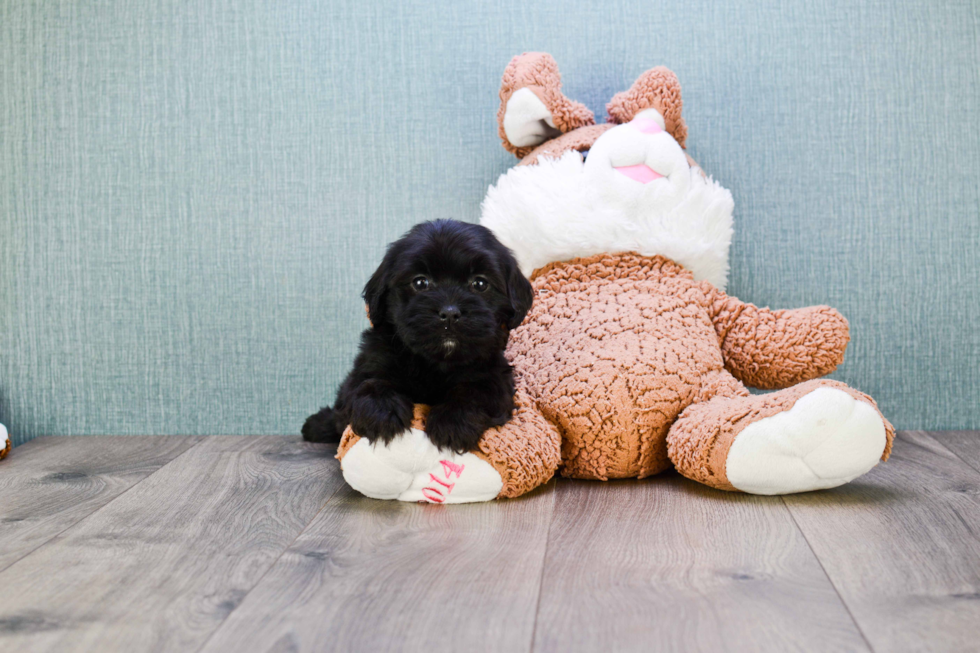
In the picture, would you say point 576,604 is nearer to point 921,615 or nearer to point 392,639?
point 392,639

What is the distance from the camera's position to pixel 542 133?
1679 mm

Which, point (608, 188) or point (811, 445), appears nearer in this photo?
point (811, 445)

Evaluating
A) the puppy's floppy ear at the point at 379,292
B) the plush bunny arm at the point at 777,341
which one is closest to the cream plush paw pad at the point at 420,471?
the puppy's floppy ear at the point at 379,292

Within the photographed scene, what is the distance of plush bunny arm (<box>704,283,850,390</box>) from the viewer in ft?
4.86

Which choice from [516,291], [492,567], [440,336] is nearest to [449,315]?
[440,336]

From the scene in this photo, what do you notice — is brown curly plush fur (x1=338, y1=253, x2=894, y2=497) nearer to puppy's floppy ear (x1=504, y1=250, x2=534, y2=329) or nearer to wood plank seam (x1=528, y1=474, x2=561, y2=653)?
wood plank seam (x1=528, y1=474, x2=561, y2=653)

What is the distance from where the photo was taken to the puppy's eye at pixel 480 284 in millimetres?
1218

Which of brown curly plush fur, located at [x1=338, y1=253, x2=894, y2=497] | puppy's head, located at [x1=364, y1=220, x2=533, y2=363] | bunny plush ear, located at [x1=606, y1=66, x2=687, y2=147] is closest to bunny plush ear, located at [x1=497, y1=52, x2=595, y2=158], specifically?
bunny plush ear, located at [x1=606, y1=66, x2=687, y2=147]

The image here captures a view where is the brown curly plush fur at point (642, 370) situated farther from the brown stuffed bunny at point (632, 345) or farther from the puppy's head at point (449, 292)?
the puppy's head at point (449, 292)

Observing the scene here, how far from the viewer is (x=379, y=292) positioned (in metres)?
1.24

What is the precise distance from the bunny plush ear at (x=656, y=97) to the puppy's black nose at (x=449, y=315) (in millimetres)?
723

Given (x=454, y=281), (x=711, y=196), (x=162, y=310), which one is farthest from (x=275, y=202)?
(x=711, y=196)

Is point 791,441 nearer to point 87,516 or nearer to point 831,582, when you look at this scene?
point 831,582

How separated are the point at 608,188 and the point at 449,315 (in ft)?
1.71
